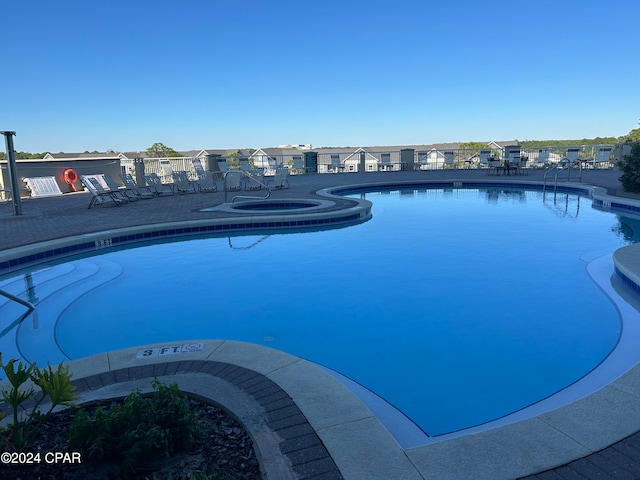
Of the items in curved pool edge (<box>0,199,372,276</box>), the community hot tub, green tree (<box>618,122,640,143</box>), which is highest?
green tree (<box>618,122,640,143</box>)

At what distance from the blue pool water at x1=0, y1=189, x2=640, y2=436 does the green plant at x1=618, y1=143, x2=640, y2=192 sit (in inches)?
132

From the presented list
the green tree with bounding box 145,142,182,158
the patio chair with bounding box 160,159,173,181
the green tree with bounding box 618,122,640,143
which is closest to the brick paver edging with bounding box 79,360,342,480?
the patio chair with bounding box 160,159,173,181

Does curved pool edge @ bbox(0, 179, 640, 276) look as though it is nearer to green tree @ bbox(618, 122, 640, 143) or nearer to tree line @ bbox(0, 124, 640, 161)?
tree line @ bbox(0, 124, 640, 161)

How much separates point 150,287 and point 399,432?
12.9 feet

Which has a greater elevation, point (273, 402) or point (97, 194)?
point (97, 194)

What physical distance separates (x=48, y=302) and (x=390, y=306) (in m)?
3.92

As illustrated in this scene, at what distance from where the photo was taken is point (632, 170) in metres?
10.6

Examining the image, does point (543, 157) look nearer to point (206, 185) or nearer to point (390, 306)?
point (206, 185)

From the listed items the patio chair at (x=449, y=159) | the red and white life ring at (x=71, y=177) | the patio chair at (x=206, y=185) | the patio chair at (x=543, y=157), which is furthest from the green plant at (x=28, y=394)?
the patio chair at (x=543, y=157)

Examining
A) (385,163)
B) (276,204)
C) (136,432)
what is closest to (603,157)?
(385,163)

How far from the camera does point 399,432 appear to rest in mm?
2457

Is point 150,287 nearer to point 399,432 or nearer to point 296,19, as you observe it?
point 399,432

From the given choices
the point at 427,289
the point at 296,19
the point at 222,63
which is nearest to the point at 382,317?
the point at 427,289

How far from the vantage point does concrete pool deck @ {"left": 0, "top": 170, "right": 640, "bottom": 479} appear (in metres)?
1.71
